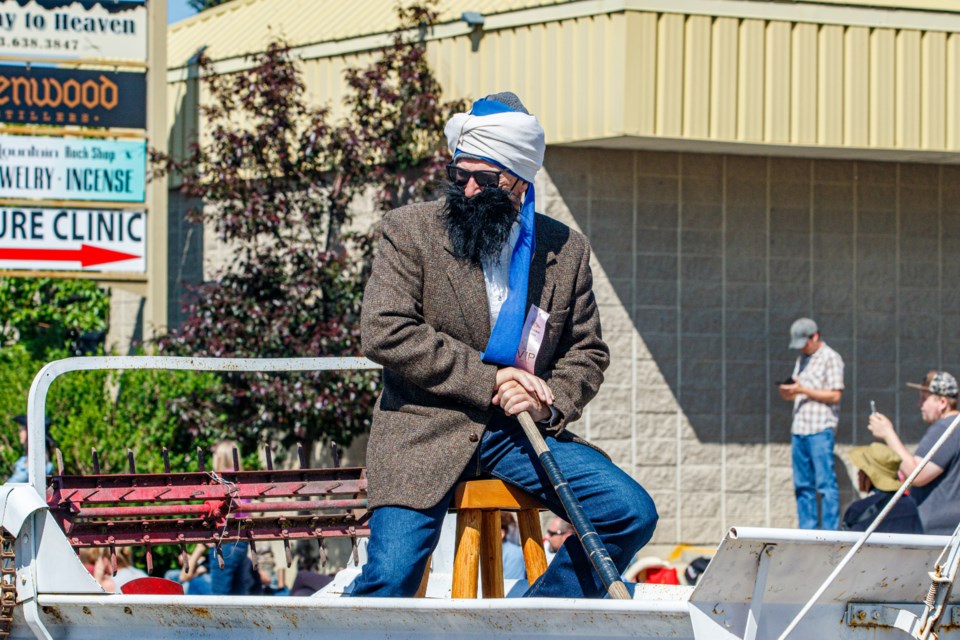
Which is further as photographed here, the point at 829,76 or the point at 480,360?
the point at 829,76

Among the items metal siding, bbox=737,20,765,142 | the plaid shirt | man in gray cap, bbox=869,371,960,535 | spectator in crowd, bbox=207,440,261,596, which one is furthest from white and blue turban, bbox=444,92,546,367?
the plaid shirt

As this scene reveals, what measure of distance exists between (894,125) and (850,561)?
7083 mm

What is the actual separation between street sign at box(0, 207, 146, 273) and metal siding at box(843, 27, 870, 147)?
5.47m

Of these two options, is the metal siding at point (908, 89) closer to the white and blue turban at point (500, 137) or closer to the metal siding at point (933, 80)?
the metal siding at point (933, 80)

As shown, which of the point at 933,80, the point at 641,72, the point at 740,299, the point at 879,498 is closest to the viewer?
the point at 879,498

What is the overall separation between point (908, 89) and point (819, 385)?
2.13 m

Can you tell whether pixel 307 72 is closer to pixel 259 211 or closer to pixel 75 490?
pixel 259 211

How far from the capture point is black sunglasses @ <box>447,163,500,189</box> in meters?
4.20

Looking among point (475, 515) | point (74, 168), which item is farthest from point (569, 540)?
point (74, 168)

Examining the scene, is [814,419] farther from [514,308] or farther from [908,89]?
[514,308]

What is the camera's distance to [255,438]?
10586mm

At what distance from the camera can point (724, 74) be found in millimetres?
9398

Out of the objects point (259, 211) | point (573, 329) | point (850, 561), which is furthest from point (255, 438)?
point (850, 561)

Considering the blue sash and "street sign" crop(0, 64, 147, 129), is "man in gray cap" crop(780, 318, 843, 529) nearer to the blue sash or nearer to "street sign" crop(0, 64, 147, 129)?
"street sign" crop(0, 64, 147, 129)
